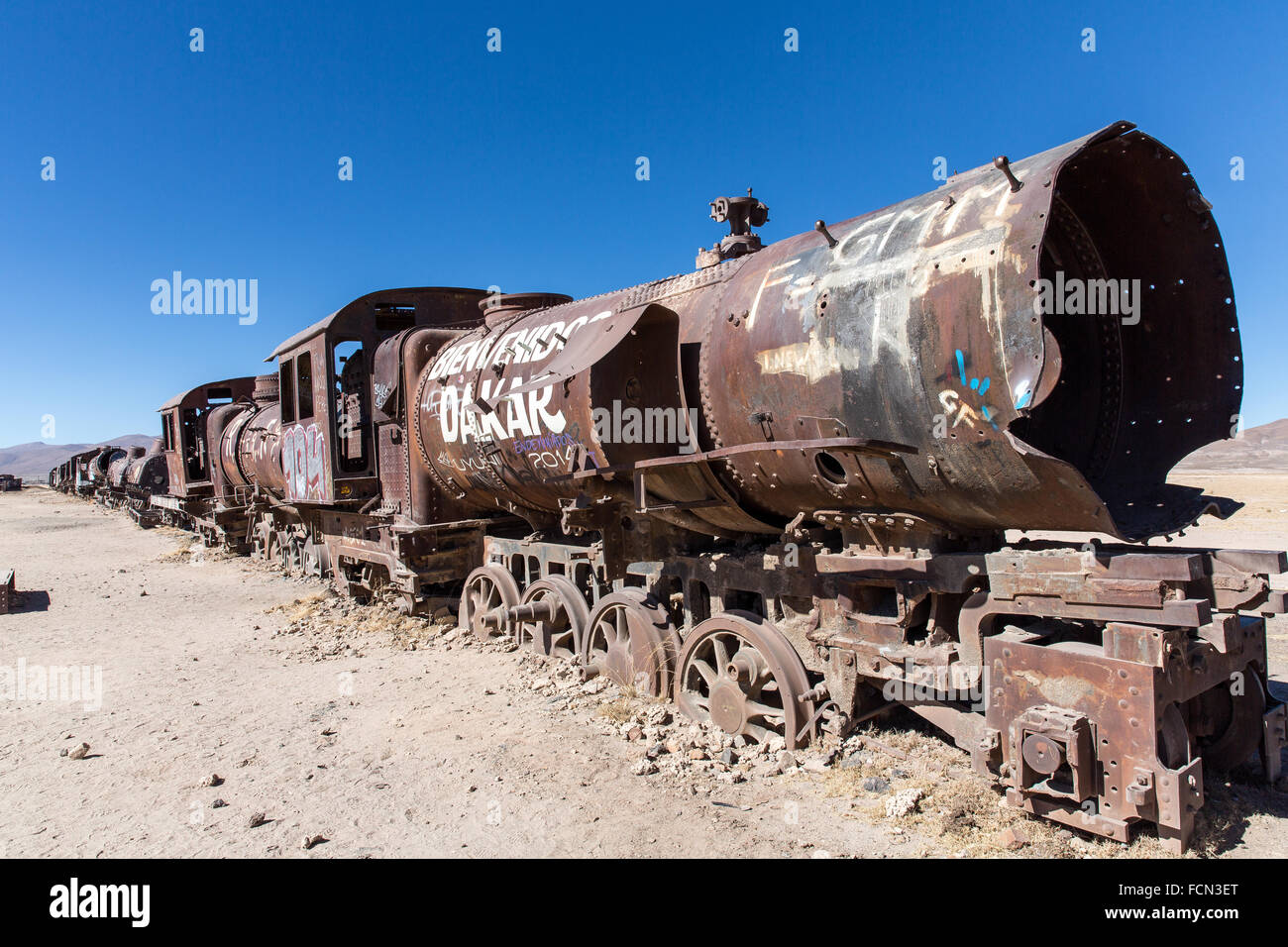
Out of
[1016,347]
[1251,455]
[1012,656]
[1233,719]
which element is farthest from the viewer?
[1251,455]

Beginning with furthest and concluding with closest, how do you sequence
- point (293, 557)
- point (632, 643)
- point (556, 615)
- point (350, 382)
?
point (293, 557)
point (350, 382)
point (556, 615)
point (632, 643)

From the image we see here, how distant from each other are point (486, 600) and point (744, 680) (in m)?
4.35

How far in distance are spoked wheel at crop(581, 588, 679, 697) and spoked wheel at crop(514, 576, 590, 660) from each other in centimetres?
22

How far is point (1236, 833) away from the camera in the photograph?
3.68 m

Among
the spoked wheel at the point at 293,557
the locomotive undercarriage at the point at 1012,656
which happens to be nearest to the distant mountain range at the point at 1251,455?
the spoked wheel at the point at 293,557

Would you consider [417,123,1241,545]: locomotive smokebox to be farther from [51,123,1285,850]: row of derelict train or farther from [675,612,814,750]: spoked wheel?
[675,612,814,750]: spoked wheel

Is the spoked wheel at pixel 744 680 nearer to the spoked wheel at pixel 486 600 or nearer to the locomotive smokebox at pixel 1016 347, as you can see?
the locomotive smokebox at pixel 1016 347

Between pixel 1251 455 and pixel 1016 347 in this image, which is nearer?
pixel 1016 347

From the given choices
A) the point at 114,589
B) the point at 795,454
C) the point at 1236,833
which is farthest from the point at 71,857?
the point at 114,589

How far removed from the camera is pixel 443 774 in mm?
5051

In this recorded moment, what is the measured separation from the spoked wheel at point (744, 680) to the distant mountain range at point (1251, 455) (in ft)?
151

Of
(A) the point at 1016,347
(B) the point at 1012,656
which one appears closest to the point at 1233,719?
(B) the point at 1012,656

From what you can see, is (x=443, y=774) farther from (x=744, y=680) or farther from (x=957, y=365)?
(x=957, y=365)

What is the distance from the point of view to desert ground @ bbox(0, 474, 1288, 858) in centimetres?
396
